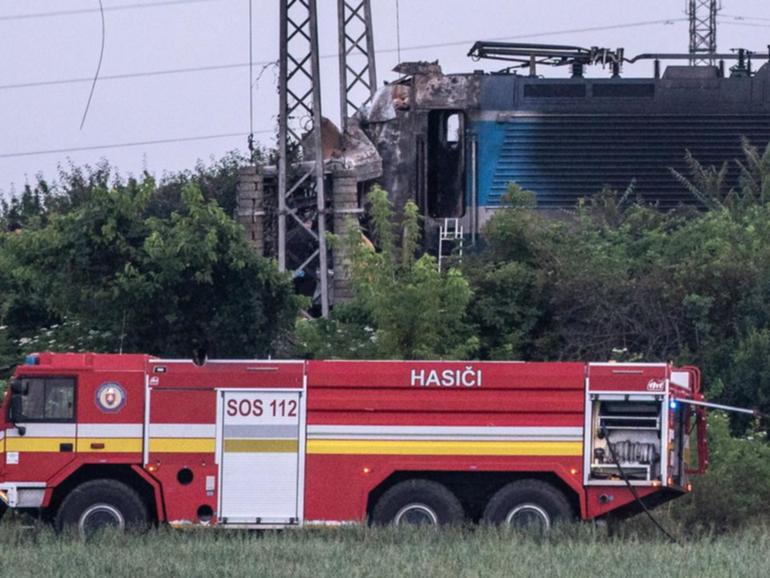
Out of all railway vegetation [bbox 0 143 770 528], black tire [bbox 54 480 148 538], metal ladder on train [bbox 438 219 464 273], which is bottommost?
black tire [bbox 54 480 148 538]

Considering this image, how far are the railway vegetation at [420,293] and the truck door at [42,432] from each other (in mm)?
5310

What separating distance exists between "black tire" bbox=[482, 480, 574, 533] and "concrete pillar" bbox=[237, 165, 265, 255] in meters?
13.0

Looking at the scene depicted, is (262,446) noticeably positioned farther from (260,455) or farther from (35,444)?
(35,444)

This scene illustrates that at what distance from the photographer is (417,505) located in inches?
713

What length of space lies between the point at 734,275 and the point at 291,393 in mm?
10311

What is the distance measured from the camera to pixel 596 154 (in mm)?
31422

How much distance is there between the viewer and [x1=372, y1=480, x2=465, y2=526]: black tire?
18078mm

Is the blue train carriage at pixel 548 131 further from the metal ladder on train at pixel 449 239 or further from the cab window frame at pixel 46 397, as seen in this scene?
the cab window frame at pixel 46 397

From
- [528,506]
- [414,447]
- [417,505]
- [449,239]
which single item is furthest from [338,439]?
[449,239]

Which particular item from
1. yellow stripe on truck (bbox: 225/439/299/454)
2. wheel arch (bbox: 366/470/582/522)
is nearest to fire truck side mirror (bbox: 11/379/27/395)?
yellow stripe on truck (bbox: 225/439/299/454)

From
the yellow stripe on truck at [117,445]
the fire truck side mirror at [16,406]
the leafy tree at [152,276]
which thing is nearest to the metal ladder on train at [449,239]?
the leafy tree at [152,276]

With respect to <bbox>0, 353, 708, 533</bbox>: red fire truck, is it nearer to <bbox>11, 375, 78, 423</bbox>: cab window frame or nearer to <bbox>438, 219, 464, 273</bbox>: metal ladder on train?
<bbox>11, 375, 78, 423</bbox>: cab window frame

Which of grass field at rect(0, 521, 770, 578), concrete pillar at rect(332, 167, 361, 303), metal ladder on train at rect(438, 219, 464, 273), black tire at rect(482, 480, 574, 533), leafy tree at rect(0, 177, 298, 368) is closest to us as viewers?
grass field at rect(0, 521, 770, 578)

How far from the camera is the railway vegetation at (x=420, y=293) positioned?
935 inches
